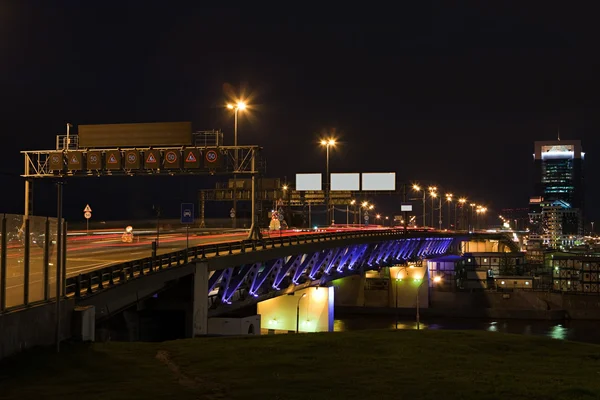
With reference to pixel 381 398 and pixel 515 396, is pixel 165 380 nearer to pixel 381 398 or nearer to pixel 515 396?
pixel 381 398

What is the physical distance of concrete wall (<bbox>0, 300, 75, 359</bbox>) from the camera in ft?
66.3

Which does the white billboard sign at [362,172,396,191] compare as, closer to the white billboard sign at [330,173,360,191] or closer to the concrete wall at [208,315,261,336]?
the white billboard sign at [330,173,360,191]

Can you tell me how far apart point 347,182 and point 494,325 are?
36426 millimetres

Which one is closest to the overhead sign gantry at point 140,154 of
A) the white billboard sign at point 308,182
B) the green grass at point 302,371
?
the green grass at point 302,371

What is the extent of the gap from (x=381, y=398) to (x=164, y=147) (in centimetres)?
3587

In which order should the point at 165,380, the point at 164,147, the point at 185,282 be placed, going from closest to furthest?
1. the point at 165,380
2. the point at 185,282
3. the point at 164,147

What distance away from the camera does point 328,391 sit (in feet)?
61.1

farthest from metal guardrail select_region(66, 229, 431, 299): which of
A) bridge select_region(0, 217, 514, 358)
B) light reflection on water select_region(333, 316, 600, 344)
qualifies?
light reflection on water select_region(333, 316, 600, 344)

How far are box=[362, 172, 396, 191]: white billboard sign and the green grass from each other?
60924 millimetres

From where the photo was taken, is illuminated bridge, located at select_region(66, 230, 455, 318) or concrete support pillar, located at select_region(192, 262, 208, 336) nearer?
illuminated bridge, located at select_region(66, 230, 455, 318)

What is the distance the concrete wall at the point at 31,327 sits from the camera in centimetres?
2022

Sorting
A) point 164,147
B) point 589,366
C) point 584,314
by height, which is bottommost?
point 584,314

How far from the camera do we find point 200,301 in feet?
121

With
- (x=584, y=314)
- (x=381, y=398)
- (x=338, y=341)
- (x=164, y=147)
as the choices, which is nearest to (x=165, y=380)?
(x=381, y=398)
